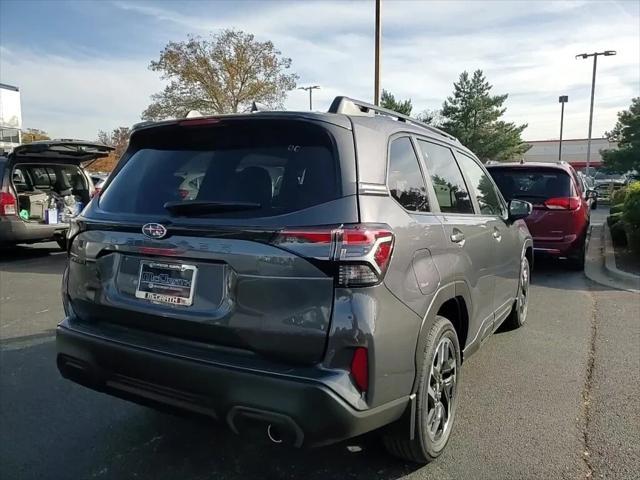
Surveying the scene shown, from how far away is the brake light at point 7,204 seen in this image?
8344 mm

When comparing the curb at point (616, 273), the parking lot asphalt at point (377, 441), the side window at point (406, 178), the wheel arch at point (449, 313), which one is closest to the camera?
the wheel arch at point (449, 313)

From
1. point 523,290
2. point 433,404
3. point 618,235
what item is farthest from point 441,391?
point 618,235

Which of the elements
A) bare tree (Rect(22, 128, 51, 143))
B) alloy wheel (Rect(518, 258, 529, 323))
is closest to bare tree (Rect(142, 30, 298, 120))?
bare tree (Rect(22, 128, 51, 143))

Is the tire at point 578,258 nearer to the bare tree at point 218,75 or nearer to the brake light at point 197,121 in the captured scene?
the brake light at point 197,121

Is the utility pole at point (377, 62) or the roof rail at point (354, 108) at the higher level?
the utility pole at point (377, 62)

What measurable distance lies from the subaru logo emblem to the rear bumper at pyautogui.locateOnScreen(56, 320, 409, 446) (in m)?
0.52

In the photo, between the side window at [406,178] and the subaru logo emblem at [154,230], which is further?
the side window at [406,178]

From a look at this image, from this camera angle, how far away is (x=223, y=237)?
7.43ft

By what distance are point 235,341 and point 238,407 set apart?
27cm

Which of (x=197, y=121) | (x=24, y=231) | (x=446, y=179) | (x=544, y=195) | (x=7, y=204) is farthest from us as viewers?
(x=24, y=231)

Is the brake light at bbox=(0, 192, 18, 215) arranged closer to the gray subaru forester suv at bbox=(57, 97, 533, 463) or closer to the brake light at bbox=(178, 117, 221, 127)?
the gray subaru forester suv at bbox=(57, 97, 533, 463)

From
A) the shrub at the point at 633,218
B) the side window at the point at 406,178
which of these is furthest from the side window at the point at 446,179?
the shrub at the point at 633,218

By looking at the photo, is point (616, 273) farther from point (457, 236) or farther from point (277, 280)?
point (277, 280)

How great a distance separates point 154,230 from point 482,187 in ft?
8.95
